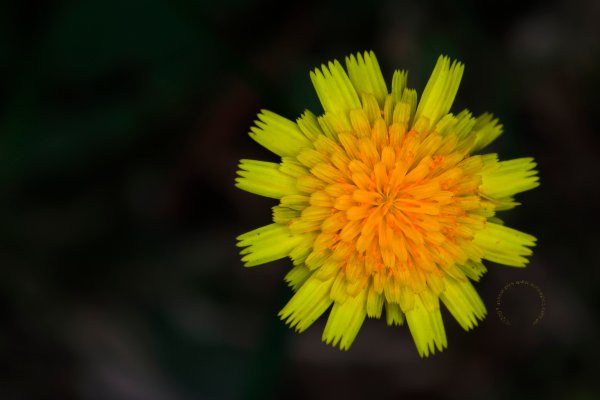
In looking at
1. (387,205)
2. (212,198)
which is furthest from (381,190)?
(212,198)

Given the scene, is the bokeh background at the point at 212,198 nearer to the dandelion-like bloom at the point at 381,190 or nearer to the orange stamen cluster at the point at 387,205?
the dandelion-like bloom at the point at 381,190

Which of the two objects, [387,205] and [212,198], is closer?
[387,205]

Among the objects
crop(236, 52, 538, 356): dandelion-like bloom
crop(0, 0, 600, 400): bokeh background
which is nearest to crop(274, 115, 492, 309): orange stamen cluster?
crop(236, 52, 538, 356): dandelion-like bloom

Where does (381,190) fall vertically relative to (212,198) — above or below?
below

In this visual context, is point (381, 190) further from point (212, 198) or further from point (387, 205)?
point (212, 198)

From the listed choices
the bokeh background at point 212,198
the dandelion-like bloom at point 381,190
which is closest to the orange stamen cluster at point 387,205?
the dandelion-like bloom at point 381,190

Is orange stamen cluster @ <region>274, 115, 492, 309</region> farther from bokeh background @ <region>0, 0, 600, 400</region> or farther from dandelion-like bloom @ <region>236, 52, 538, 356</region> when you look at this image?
bokeh background @ <region>0, 0, 600, 400</region>
